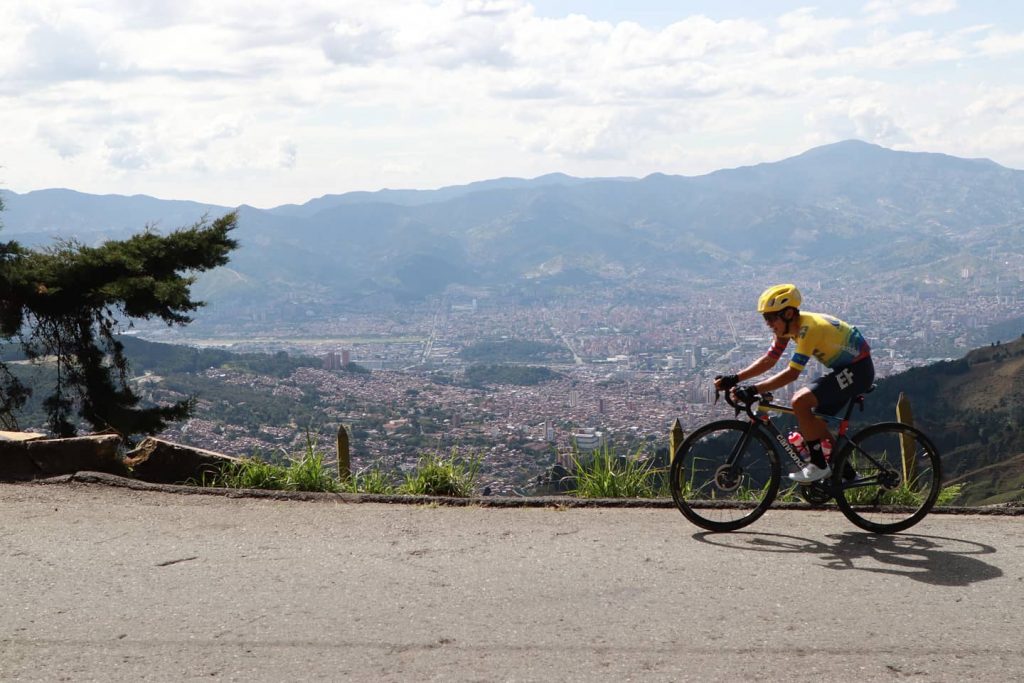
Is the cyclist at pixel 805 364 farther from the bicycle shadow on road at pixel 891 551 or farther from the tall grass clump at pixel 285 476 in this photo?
the tall grass clump at pixel 285 476

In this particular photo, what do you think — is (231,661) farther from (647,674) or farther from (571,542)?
(571,542)

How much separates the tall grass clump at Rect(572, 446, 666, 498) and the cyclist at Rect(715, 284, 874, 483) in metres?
1.61

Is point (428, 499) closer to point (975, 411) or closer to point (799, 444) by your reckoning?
point (799, 444)

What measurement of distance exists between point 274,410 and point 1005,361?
154ft

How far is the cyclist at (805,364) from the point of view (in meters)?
6.54

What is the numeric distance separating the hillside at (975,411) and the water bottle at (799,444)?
28.2 meters

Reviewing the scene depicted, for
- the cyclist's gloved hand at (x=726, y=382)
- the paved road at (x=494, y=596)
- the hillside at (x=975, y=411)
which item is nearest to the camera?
the paved road at (x=494, y=596)

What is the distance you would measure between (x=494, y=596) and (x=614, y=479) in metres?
3.10

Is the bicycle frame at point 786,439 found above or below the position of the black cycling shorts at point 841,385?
A: below

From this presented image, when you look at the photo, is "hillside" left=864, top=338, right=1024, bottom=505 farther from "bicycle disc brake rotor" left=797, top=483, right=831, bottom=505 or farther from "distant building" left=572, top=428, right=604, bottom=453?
"bicycle disc brake rotor" left=797, top=483, right=831, bottom=505

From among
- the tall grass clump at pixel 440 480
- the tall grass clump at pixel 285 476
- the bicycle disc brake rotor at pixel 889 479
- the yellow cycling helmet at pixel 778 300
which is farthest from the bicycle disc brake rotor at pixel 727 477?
the tall grass clump at pixel 285 476

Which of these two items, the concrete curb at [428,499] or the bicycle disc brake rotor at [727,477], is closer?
the bicycle disc brake rotor at [727,477]

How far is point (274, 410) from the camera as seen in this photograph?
6038cm

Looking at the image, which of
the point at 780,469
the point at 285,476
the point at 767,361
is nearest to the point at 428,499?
the point at 285,476
